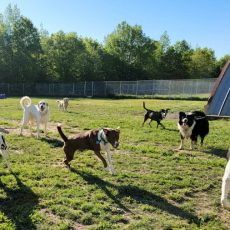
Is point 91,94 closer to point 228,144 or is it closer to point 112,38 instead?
point 112,38

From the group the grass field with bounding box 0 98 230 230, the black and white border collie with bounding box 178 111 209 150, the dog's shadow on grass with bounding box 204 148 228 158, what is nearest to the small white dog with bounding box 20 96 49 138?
the grass field with bounding box 0 98 230 230

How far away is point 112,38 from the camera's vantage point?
67250mm

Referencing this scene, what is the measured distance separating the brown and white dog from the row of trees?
154 feet

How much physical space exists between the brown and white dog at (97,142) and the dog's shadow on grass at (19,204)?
4.06 feet

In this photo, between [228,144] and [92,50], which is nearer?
[228,144]

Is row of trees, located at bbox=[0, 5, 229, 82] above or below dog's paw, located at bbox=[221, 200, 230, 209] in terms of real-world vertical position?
above

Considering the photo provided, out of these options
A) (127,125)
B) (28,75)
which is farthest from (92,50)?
(127,125)

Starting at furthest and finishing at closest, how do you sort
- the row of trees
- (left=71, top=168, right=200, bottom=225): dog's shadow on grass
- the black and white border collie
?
the row of trees < the black and white border collie < (left=71, top=168, right=200, bottom=225): dog's shadow on grass

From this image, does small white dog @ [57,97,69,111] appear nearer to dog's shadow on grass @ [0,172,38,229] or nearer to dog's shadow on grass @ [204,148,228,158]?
dog's shadow on grass @ [204,148,228,158]

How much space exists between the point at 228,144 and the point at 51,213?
266 inches

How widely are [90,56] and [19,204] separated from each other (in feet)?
182

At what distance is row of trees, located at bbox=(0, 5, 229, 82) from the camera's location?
52562 millimetres

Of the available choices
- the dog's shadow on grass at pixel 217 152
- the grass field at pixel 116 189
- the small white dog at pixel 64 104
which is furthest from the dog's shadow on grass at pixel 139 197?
the small white dog at pixel 64 104

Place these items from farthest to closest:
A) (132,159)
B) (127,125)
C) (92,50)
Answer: (92,50) → (127,125) → (132,159)
